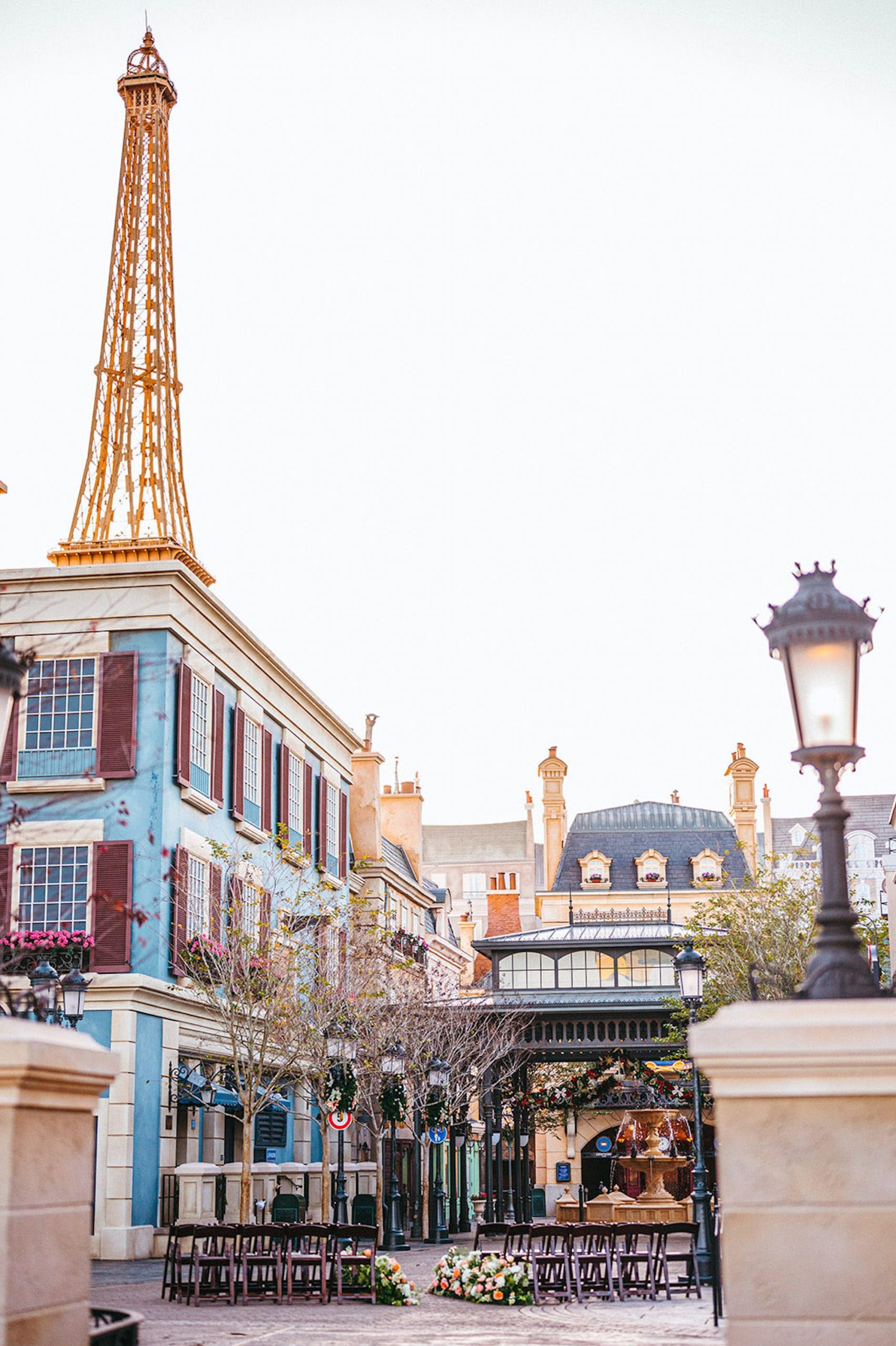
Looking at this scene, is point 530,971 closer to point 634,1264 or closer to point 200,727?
point 200,727

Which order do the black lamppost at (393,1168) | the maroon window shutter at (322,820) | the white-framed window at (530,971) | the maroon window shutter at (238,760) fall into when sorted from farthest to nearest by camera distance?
the white-framed window at (530,971)
the maroon window shutter at (322,820)
the maroon window shutter at (238,760)
the black lamppost at (393,1168)

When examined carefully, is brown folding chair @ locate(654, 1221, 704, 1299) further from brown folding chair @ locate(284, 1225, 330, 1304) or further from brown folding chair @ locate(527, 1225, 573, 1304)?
brown folding chair @ locate(284, 1225, 330, 1304)

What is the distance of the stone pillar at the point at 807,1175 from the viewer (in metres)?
5.40

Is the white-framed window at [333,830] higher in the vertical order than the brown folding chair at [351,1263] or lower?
higher

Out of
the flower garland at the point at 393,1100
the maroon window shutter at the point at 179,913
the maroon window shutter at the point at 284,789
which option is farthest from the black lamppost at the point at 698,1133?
the maroon window shutter at the point at 284,789

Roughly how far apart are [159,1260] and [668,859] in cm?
4537

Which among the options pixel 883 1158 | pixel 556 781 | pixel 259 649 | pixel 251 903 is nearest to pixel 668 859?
pixel 556 781

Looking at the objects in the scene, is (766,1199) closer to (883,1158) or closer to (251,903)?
(883,1158)

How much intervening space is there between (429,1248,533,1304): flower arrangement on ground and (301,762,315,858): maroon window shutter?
19132mm

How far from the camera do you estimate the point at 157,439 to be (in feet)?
124

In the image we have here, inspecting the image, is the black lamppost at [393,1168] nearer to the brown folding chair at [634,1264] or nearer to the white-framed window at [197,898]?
the white-framed window at [197,898]

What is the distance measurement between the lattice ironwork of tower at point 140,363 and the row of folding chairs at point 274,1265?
1900 centimetres

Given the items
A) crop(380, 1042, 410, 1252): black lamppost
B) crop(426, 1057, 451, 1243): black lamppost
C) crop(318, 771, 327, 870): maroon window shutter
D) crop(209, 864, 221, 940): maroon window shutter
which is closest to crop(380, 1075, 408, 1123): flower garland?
crop(380, 1042, 410, 1252): black lamppost

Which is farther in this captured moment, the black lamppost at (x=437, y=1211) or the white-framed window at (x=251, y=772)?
the black lamppost at (x=437, y=1211)
